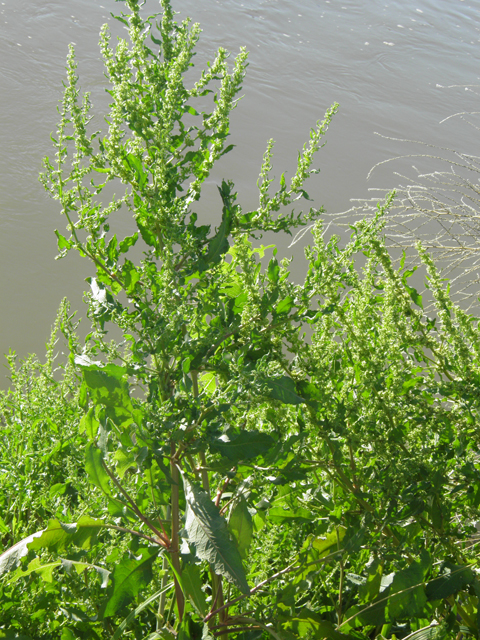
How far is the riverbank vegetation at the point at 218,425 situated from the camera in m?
0.91

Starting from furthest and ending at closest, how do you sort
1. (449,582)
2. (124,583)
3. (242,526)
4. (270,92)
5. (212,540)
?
(270,92) < (449,582) < (242,526) < (124,583) < (212,540)

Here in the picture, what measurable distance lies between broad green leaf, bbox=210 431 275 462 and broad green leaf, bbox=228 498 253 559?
0.22m

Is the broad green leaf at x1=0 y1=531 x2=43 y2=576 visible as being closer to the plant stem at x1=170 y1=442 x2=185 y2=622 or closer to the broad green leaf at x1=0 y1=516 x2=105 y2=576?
the broad green leaf at x1=0 y1=516 x2=105 y2=576

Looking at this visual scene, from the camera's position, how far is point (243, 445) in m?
0.87

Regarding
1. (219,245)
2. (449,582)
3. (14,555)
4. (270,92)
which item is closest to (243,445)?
(219,245)

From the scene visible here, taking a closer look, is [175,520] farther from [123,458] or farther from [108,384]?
[108,384]

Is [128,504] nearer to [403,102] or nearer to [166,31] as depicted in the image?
[166,31]

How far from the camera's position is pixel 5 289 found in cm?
348

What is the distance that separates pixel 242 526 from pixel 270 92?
216 inches

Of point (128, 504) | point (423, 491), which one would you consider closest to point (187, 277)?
point (128, 504)

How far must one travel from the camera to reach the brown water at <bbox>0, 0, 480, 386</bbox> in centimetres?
371

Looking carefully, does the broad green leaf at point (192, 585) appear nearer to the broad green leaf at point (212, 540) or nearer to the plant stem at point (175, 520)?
the plant stem at point (175, 520)

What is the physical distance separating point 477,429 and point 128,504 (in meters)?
0.79

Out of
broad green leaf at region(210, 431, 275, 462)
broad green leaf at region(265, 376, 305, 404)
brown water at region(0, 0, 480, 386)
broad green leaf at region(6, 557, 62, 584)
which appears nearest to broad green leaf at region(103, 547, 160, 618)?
broad green leaf at region(6, 557, 62, 584)
